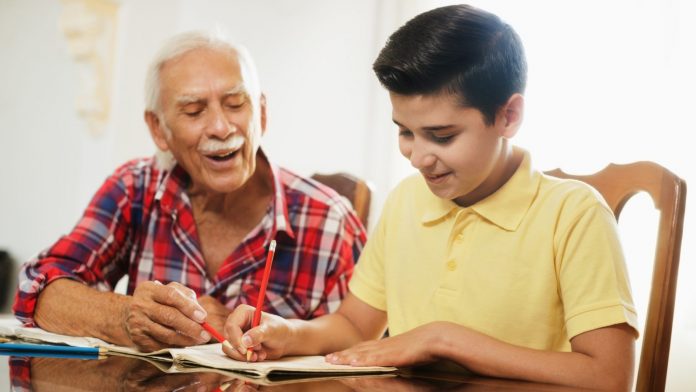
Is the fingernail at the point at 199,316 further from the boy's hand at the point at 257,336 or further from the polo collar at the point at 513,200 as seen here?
the polo collar at the point at 513,200

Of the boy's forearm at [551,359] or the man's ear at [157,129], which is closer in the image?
the boy's forearm at [551,359]

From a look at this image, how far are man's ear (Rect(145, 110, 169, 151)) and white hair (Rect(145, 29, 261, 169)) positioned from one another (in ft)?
0.04

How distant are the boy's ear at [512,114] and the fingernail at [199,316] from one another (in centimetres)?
53

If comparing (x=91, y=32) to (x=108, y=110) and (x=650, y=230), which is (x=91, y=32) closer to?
(x=108, y=110)

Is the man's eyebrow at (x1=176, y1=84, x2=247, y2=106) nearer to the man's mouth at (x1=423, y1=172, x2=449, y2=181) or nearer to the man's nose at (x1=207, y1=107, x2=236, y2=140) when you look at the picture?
the man's nose at (x1=207, y1=107, x2=236, y2=140)

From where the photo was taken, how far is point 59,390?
2.26ft

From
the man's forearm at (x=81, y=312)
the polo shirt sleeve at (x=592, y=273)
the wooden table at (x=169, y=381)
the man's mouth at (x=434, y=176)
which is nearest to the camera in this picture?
the wooden table at (x=169, y=381)

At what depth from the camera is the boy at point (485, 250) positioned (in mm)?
977

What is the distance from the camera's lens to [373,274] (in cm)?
135

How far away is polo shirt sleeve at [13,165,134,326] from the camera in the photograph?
1.44 m

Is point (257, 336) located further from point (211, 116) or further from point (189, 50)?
point (189, 50)

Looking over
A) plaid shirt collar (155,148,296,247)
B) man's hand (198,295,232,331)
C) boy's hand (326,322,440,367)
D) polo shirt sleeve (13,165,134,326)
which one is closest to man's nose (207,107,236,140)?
plaid shirt collar (155,148,296,247)

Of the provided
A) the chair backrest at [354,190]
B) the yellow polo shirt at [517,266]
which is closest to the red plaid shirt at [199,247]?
the chair backrest at [354,190]

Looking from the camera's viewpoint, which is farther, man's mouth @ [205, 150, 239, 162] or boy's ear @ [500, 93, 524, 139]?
man's mouth @ [205, 150, 239, 162]
